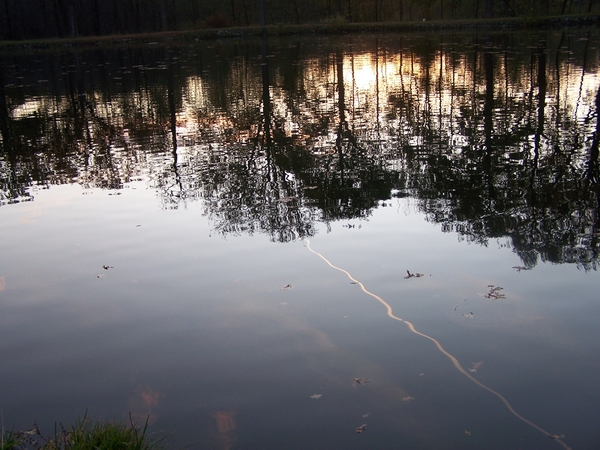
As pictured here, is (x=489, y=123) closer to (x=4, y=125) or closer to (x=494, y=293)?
(x=494, y=293)

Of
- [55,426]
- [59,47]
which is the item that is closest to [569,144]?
[55,426]

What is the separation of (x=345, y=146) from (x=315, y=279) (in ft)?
19.3

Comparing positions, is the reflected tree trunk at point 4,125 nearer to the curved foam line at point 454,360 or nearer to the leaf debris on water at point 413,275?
the curved foam line at point 454,360

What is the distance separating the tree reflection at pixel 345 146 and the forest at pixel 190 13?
4844 centimetres

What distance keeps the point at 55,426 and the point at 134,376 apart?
911 millimetres

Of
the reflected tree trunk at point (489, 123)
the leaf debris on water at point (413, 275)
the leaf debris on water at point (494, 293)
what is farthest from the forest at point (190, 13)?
the leaf debris on water at point (494, 293)

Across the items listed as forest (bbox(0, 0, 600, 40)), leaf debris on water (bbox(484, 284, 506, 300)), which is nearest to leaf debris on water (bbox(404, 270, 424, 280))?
leaf debris on water (bbox(484, 284, 506, 300))

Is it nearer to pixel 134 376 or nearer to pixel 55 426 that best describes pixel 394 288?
pixel 134 376

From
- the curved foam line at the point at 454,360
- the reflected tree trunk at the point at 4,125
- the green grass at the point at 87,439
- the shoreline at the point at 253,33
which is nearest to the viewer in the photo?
the green grass at the point at 87,439

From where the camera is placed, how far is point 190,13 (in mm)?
86438

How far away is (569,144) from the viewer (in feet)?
35.4

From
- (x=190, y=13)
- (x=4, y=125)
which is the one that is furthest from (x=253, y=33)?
(x=4, y=125)

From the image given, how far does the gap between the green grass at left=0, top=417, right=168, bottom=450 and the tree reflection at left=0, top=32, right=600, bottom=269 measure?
3812mm

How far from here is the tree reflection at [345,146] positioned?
8125 mm
